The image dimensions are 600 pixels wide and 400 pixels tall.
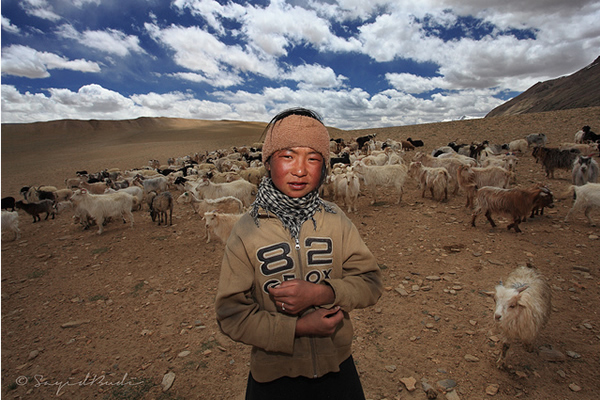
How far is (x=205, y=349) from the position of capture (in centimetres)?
367

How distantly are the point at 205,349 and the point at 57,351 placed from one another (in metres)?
2.23

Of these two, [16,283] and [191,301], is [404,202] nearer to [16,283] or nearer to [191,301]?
[191,301]

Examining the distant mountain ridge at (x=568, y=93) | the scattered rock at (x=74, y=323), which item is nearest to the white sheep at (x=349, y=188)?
the scattered rock at (x=74, y=323)

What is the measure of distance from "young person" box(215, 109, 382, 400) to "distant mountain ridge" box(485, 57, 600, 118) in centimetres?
13053

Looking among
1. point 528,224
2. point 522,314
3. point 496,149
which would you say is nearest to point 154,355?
point 522,314

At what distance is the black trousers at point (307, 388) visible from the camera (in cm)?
139

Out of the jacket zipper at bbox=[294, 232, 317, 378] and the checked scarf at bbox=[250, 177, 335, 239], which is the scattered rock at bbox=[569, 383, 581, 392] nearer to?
the jacket zipper at bbox=[294, 232, 317, 378]

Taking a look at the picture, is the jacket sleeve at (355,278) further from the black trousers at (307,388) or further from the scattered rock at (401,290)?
the scattered rock at (401,290)

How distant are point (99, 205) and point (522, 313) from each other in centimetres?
1078

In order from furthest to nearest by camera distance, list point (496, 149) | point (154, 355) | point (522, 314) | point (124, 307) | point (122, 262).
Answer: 1. point (496, 149)
2. point (122, 262)
3. point (124, 307)
4. point (154, 355)
5. point (522, 314)

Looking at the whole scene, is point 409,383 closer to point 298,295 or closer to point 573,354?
point 573,354

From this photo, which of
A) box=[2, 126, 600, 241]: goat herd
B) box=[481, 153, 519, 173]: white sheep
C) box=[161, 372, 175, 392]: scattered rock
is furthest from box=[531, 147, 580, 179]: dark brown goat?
box=[161, 372, 175, 392]: scattered rock

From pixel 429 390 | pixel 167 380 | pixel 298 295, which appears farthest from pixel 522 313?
pixel 167 380

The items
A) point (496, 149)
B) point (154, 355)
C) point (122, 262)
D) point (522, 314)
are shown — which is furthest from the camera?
point (496, 149)
